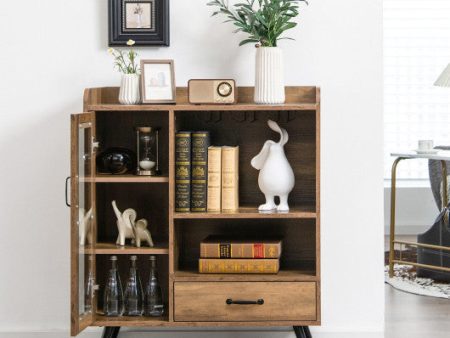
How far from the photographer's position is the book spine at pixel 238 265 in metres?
3.24

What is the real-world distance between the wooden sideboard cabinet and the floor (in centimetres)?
74

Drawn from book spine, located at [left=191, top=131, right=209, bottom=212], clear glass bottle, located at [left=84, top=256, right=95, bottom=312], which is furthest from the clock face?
clear glass bottle, located at [left=84, top=256, right=95, bottom=312]

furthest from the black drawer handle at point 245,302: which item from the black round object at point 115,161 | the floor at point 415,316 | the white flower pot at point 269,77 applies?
the floor at point 415,316

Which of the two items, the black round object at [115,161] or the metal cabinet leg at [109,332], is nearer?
the black round object at [115,161]

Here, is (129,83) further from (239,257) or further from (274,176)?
(239,257)

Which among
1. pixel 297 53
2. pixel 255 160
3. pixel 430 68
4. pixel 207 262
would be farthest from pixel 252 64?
pixel 430 68

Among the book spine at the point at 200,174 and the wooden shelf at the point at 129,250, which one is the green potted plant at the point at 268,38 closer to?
the book spine at the point at 200,174

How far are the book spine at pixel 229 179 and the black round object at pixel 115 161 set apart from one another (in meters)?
0.36

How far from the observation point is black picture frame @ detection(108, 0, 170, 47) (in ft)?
11.3

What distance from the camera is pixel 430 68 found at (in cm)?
673

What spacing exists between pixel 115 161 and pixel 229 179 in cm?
44

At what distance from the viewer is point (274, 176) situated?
→ 10.7ft

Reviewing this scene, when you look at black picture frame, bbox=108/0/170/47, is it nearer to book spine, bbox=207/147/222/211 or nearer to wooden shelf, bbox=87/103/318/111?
wooden shelf, bbox=87/103/318/111

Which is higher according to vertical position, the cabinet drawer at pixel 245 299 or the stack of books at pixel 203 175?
the stack of books at pixel 203 175
